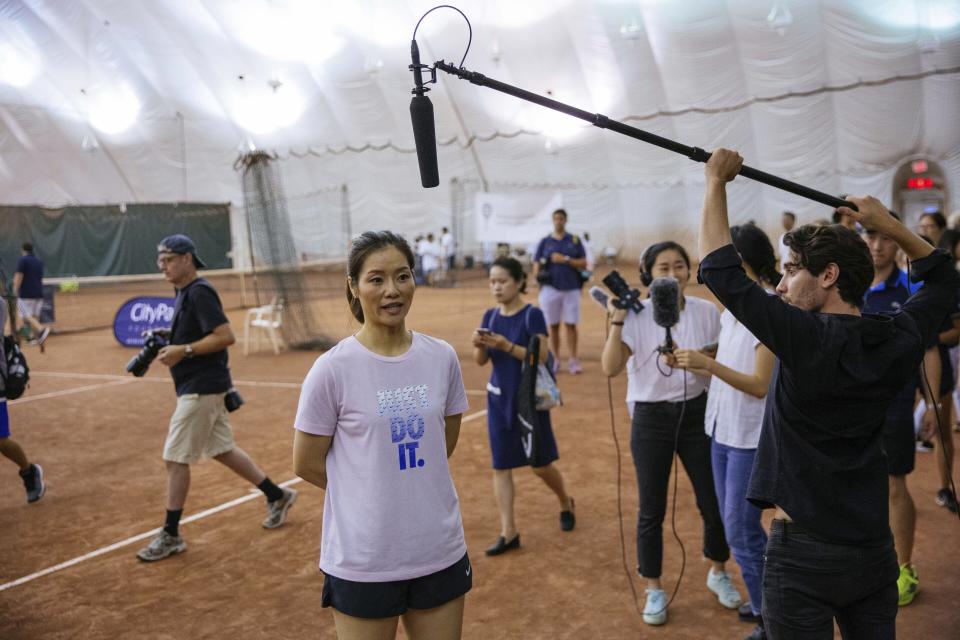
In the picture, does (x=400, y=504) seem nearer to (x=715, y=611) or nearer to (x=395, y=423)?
(x=395, y=423)

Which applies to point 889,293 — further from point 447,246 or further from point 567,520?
point 447,246

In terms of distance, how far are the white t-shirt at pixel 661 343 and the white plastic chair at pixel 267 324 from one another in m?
10.8

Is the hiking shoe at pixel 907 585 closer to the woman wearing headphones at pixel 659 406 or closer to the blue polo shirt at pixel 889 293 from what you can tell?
the woman wearing headphones at pixel 659 406

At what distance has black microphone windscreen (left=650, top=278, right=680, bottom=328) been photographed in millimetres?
3721

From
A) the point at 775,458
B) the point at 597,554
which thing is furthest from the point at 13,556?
the point at 775,458

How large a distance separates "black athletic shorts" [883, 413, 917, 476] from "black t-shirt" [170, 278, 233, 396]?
164 inches

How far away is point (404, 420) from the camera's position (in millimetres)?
2531

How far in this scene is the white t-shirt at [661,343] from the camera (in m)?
4.05

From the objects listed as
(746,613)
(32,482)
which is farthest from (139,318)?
(746,613)

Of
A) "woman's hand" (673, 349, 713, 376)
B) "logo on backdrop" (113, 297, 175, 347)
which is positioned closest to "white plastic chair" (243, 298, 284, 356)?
"logo on backdrop" (113, 297, 175, 347)

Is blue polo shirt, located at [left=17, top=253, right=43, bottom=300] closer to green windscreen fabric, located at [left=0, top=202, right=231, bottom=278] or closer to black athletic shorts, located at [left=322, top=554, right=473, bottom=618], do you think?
green windscreen fabric, located at [left=0, top=202, right=231, bottom=278]

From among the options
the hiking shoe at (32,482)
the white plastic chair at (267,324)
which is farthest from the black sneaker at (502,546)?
the white plastic chair at (267,324)

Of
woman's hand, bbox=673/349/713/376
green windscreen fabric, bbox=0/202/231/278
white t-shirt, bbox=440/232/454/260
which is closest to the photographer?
woman's hand, bbox=673/349/713/376

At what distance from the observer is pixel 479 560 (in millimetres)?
4988
